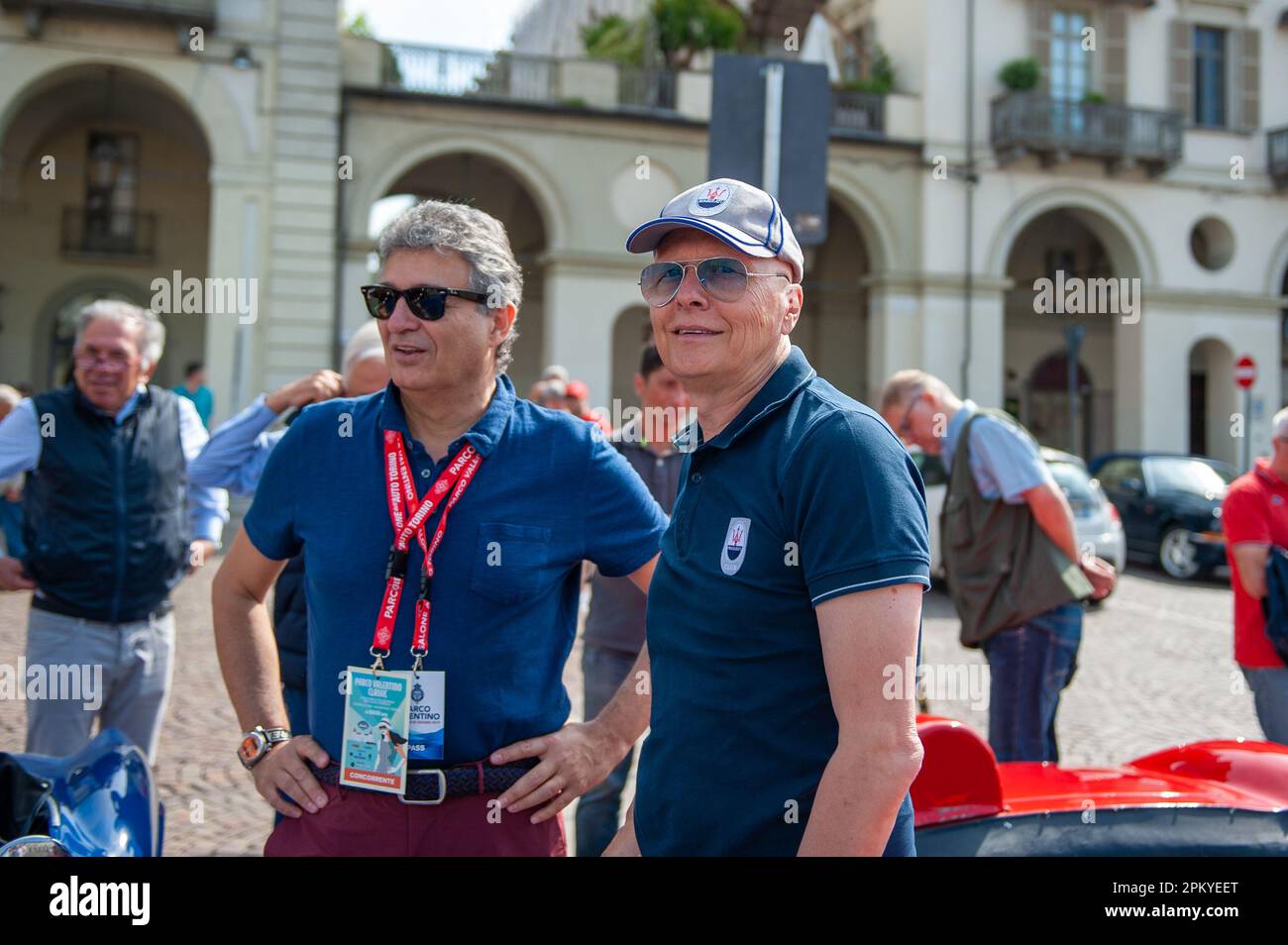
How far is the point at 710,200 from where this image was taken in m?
1.99

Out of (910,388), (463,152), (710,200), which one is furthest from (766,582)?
(463,152)

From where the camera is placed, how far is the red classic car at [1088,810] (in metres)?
2.63

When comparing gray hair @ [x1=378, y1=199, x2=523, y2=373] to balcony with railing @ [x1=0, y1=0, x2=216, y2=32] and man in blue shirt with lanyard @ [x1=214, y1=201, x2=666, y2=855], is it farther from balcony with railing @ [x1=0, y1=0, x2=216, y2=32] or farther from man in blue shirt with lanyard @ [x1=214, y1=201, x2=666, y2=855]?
balcony with railing @ [x1=0, y1=0, x2=216, y2=32]

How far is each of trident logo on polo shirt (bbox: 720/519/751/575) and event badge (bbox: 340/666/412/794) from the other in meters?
0.80

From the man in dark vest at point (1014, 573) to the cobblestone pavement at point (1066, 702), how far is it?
177cm

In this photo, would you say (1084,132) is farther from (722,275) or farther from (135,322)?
(722,275)

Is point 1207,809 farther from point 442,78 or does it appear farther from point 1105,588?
point 442,78

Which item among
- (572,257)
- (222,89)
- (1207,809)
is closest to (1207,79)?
(572,257)

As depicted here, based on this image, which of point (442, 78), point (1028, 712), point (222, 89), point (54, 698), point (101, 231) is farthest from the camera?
point (101, 231)

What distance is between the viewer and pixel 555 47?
147ft

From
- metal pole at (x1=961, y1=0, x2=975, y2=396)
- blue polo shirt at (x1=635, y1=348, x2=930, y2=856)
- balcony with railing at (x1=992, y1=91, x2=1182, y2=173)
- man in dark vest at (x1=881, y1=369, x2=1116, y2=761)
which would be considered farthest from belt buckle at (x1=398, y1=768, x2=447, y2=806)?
balcony with railing at (x1=992, y1=91, x2=1182, y2=173)

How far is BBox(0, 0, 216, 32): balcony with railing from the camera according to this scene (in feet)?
56.2
